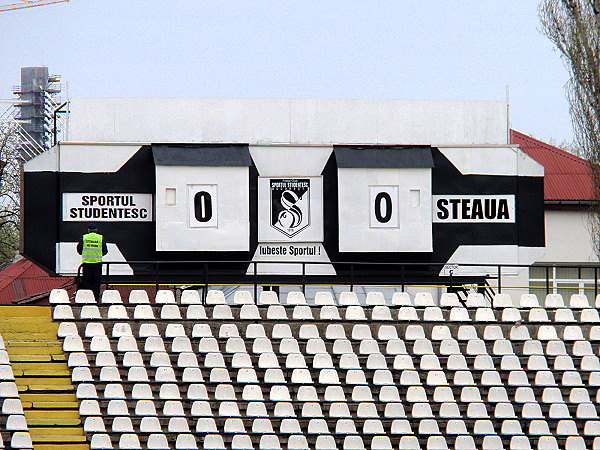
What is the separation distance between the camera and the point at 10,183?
4347 cm

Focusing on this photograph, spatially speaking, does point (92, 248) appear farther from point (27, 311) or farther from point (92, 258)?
point (27, 311)

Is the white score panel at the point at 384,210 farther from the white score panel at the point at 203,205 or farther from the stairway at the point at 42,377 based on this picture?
the stairway at the point at 42,377

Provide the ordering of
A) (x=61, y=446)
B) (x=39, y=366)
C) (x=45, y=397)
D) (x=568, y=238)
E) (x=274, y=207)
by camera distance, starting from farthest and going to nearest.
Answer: (x=568, y=238), (x=274, y=207), (x=39, y=366), (x=45, y=397), (x=61, y=446)

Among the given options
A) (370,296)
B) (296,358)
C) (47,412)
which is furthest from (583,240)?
(47,412)

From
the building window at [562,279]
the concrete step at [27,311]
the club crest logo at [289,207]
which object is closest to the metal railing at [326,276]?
the club crest logo at [289,207]

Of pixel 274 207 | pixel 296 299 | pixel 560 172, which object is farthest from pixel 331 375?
pixel 560 172

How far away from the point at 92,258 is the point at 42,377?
7.29ft

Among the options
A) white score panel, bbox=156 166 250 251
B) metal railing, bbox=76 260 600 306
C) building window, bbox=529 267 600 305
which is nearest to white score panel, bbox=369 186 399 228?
metal railing, bbox=76 260 600 306

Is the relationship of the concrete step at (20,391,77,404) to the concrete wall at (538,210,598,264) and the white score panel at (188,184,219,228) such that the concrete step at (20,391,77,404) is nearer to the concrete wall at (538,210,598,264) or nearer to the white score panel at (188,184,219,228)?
the white score panel at (188,184,219,228)

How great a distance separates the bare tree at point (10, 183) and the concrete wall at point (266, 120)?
2413 centimetres

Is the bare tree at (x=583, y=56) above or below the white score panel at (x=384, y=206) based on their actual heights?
above

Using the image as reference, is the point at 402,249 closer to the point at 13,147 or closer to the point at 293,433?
the point at 293,433

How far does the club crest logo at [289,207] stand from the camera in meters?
16.9

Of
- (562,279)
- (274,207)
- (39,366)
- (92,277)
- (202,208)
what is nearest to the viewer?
(39,366)
